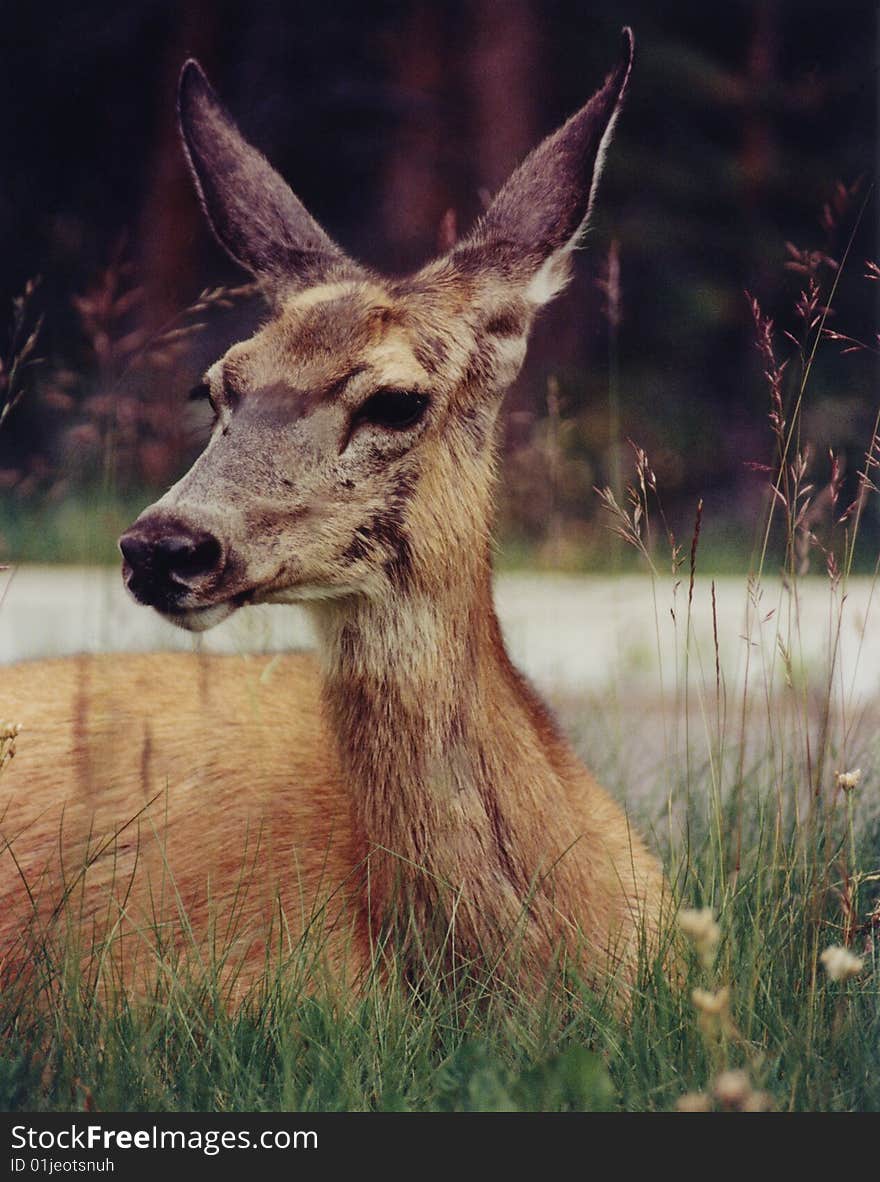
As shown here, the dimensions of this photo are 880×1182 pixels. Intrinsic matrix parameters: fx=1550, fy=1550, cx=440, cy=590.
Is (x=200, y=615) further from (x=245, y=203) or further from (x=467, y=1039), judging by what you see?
(x=245, y=203)

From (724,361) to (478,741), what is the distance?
944cm

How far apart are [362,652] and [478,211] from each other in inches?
268

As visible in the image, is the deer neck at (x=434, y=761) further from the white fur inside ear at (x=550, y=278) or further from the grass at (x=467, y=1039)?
the white fur inside ear at (x=550, y=278)

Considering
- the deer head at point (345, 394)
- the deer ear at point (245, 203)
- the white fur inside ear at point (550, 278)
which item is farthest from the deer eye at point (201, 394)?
the white fur inside ear at point (550, 278)

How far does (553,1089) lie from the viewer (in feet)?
8.05

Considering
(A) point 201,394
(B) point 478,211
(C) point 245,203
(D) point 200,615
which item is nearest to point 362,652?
(D) point 200,615

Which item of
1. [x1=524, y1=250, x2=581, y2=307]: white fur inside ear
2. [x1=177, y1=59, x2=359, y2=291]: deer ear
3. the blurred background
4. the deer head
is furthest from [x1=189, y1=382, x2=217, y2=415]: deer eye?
[x1=524, y1=250, x2=581, y2=307]: white fur inside ear

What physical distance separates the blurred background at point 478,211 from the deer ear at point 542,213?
19.3 inches

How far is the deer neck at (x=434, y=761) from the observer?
3.09 metres

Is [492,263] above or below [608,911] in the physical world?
above
